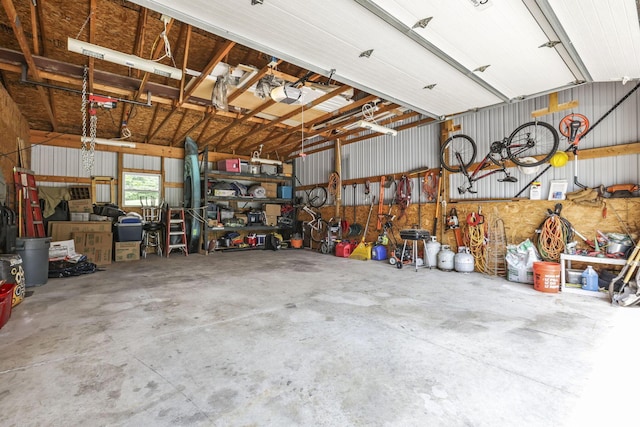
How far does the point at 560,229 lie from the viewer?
4.80 meters

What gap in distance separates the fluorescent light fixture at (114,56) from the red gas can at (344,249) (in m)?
5.64

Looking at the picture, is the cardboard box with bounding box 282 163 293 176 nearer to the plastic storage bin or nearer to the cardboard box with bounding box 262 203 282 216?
the cardboard box with bounding box 262 203 282 216

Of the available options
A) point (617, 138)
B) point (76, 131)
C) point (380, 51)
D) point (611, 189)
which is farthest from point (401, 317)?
point (76, 131)

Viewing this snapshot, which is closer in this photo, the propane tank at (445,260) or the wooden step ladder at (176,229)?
the propane tank at (445,260)

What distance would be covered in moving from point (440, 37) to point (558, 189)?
12.4ft

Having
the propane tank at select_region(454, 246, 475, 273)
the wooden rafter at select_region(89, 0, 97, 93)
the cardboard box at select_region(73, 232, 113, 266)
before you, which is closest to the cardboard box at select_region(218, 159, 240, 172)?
the cardboard box at select_region(73, 232, 113, 266)

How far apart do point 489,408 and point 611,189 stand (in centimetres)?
475

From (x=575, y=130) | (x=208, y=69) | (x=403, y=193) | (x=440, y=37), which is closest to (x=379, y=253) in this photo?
(x=403, y=193)

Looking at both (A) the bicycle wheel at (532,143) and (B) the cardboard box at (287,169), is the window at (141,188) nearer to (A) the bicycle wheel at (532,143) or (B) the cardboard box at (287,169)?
(B) the cardboard box at (287,169)

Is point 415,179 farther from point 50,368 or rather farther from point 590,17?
point 50,368

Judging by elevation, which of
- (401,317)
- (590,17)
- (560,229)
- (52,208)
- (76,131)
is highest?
(76,131)

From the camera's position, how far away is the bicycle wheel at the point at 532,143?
504cm

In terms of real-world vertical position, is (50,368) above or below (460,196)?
below

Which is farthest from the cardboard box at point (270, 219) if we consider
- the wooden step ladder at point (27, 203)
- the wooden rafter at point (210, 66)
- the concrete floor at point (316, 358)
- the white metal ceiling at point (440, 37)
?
the white metal ceiling at point (440, 37)
